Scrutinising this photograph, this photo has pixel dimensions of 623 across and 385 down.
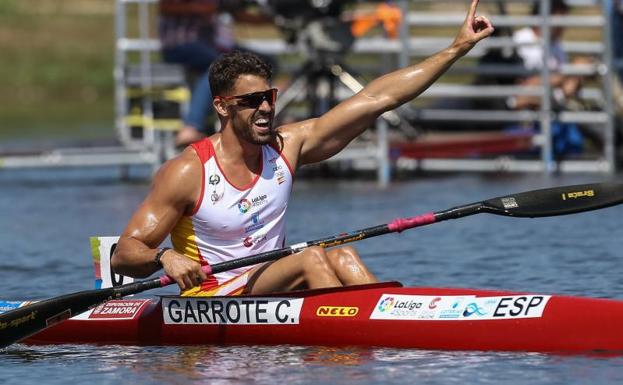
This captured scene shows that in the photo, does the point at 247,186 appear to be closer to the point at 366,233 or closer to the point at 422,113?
the point at 366,233

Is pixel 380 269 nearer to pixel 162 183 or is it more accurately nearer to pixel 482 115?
pixel 162 183

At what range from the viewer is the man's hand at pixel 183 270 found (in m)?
7.88

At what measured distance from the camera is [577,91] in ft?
56.7

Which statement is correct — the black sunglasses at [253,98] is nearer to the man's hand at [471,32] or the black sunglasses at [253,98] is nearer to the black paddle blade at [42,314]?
the man's hand at [471,32]

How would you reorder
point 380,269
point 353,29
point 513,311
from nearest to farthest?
point 513,311 < point 380,269 < point 353,29

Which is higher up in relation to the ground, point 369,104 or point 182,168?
point 369,104

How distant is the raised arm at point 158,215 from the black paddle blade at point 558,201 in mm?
1573

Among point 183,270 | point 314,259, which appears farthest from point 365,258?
point 183,270

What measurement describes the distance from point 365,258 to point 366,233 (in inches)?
147

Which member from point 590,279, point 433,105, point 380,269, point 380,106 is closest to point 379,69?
point 433,105

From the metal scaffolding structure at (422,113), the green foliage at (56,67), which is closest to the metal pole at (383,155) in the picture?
the metal scaffolding structure at (422,113)

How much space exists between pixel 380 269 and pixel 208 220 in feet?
11.1

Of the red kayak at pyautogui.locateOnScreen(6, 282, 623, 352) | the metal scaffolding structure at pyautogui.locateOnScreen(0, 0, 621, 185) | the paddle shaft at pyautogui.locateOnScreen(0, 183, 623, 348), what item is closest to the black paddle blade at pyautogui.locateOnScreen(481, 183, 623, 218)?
the paddle shaft at pyautogui.locateOnScreen(0, 183, 623, 348)

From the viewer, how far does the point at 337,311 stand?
8.01 metres
